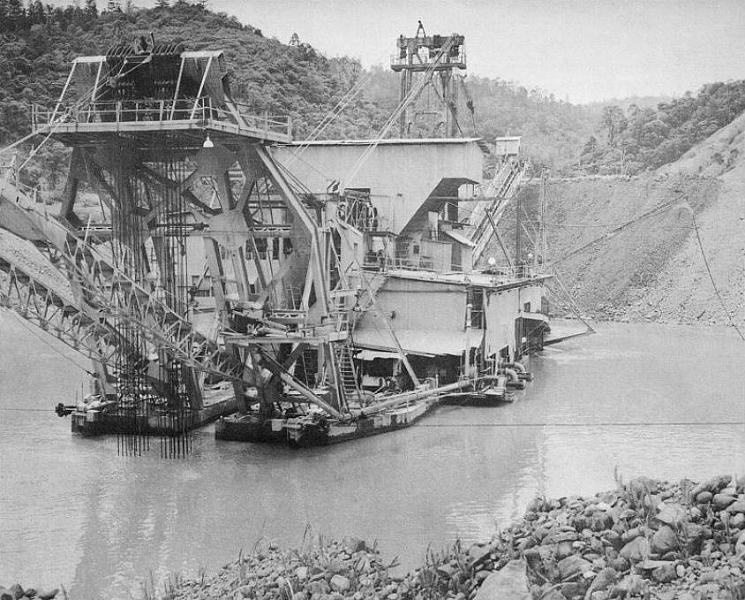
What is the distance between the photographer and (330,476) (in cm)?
1444

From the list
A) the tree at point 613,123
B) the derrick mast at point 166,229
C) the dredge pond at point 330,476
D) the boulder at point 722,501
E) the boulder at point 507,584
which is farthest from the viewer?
the tree at point 613,123

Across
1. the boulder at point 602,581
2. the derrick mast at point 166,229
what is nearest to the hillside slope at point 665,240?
the derrick mast at point 166,229

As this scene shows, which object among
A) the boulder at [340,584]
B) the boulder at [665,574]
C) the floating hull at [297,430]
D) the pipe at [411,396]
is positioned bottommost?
the floating hull at [297,430]

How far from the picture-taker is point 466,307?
21109 millimetres

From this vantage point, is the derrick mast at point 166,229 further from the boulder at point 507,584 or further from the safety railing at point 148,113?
the boulder at point 507,584

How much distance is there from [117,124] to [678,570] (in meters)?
10.2

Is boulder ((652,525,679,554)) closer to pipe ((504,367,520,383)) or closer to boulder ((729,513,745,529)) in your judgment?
boulder ((729,513,745,529))

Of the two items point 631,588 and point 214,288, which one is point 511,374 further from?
point 631,588

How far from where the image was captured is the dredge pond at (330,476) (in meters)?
11.2

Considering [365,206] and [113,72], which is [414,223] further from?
[113,72]

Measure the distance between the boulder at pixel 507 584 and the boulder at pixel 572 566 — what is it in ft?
1.02

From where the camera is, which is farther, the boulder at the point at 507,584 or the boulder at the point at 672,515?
the boulder at the point at 672,515

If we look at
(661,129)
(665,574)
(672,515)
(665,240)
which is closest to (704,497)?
(672,515)

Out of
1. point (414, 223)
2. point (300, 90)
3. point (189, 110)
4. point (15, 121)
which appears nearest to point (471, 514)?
point (189, 110)
